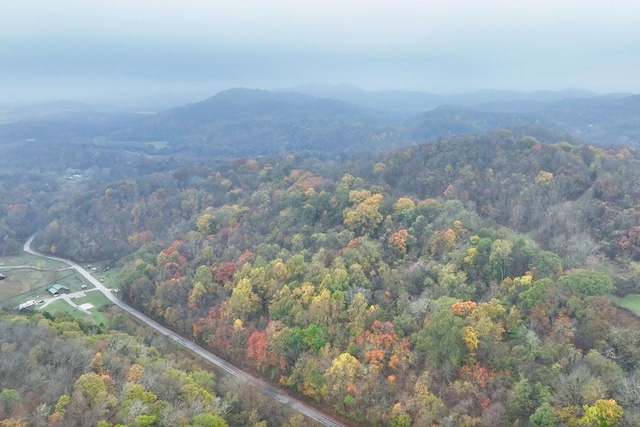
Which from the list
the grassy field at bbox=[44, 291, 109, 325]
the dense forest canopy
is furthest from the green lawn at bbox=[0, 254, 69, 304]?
the grassy field at bbox=[44, 291, 109, 325]

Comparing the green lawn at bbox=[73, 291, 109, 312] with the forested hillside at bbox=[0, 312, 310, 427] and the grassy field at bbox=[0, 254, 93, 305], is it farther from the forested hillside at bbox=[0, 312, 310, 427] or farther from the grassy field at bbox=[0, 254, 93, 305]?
the forested hillside at bbox=[0, 312, 310, 427]

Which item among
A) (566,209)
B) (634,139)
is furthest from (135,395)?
(634,139)

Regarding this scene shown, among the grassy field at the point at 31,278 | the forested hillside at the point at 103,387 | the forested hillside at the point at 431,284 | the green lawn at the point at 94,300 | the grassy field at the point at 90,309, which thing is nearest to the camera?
the forested hillside at the point at 103,387

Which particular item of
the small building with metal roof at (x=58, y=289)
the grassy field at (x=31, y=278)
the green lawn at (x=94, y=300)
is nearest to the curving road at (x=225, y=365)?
the green lawn at (x=94, y=300)

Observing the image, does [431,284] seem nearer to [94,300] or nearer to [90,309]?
[90,309]

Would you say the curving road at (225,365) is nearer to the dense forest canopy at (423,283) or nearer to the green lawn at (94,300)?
the green lawn at (94,300)

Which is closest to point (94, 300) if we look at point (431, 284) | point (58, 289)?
point (58, 289)
